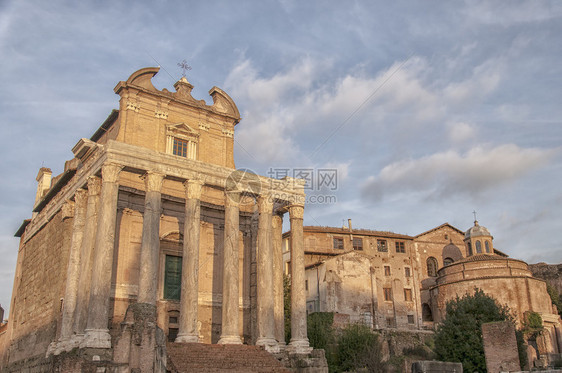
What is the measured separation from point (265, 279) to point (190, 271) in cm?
374

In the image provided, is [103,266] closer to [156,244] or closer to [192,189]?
[156,244]

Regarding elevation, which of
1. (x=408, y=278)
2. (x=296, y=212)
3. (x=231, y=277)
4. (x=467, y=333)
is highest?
(x=296, y=212)

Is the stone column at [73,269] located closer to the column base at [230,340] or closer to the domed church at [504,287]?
the column base at [230,340]

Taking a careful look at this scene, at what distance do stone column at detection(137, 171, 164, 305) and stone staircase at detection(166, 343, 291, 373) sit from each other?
2293mm

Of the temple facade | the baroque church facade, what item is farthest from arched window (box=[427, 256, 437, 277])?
the temple facade

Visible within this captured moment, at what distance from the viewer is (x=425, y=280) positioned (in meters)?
50.4

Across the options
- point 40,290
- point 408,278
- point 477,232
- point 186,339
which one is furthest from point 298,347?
point 477,232

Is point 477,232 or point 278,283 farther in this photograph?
point 477,232

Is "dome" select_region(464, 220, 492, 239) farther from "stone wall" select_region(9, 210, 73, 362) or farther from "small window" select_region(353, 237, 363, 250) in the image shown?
"stone wall" select_region(9, 210, 73, 362)

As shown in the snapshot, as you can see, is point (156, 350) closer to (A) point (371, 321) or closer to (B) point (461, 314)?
(B) point (461, 314)

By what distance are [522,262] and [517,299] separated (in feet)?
14.5

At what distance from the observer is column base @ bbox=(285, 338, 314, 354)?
2373cm

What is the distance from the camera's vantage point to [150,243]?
2158 centimetres

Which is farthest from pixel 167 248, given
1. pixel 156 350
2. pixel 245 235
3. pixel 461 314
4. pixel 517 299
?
pixel 517 299
